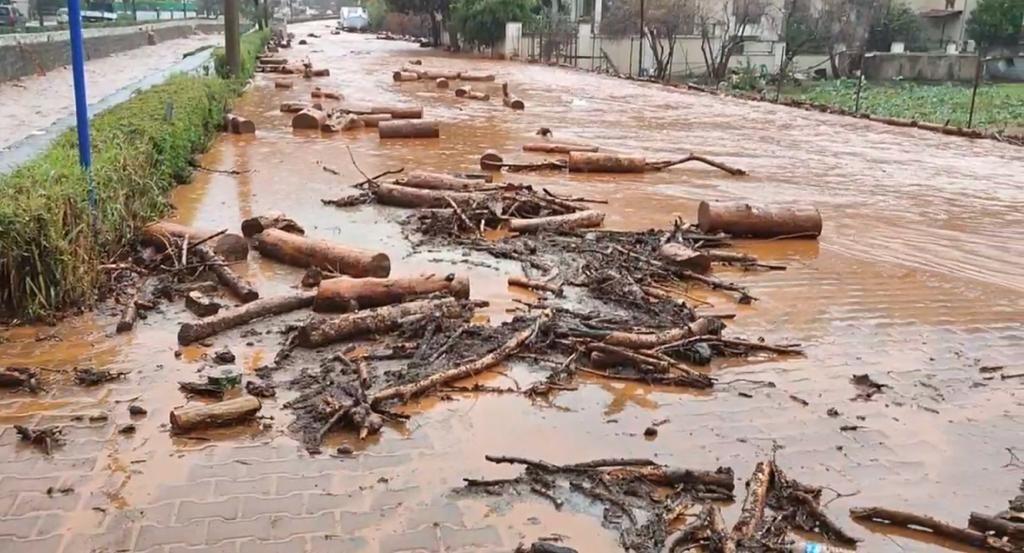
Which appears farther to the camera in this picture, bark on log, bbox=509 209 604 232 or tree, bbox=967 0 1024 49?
tree, bbox=967 0 1024 49

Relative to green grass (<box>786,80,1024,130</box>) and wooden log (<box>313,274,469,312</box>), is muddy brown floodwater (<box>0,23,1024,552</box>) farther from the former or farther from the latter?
green grass (<box>786,80,1024,130</box>)

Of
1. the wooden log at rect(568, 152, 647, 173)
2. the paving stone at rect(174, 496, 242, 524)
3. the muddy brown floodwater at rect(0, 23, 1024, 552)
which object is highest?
the wooden log at rect(568, 152, 647, 173)

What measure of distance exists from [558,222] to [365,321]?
11.5ft

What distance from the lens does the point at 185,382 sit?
17.8 feet

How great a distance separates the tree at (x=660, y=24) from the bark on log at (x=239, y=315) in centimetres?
3217

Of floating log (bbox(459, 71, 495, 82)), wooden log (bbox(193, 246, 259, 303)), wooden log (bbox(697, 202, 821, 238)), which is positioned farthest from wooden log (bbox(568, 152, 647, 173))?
floating log (bbox(459, 71, 495, 82))

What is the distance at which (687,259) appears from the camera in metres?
7.95

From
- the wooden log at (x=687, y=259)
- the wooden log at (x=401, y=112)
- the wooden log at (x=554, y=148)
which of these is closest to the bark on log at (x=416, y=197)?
the wooden log at (x=687, y=259)

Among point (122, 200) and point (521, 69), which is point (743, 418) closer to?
point (122, 200)

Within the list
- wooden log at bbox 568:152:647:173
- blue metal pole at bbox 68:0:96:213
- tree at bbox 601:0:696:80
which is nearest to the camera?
blue metal pole at bbox 68:0:96:213

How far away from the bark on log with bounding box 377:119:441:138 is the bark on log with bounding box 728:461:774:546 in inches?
488

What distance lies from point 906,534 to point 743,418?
126cm

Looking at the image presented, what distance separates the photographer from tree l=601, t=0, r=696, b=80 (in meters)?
38.9

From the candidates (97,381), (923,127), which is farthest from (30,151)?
(923,127)
